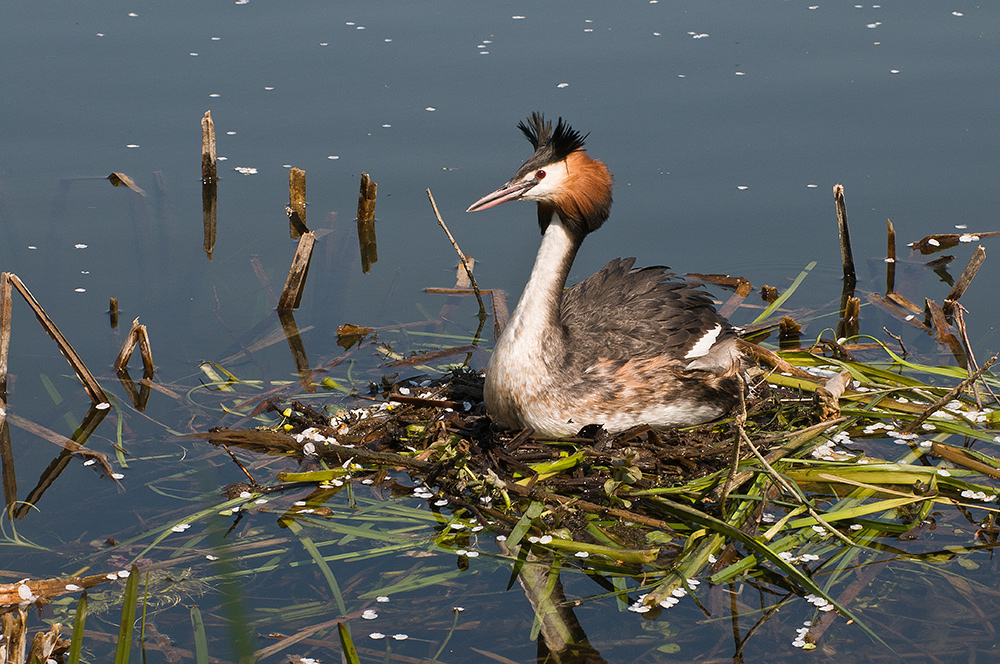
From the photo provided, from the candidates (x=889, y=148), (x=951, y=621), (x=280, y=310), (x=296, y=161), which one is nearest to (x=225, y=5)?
(x=296, y=161)

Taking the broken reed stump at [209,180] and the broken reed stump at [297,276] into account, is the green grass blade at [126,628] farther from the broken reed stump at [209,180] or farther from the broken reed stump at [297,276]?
the broken reed stump at [209,180]

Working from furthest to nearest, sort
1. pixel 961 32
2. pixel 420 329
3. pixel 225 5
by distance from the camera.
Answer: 1. pixel 225 5
2. pixel 961 32
3. pixel 420 329

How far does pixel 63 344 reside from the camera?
651 centimetres

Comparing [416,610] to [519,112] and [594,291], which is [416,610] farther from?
[519,112]

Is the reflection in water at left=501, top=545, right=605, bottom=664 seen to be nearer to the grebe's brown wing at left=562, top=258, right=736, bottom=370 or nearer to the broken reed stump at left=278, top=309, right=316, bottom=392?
the grebe's brown wing at left=562, top=258, right=736, bottom=370

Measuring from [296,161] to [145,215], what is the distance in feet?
5.07

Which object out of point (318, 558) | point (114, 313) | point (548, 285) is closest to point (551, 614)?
point (318, 558)

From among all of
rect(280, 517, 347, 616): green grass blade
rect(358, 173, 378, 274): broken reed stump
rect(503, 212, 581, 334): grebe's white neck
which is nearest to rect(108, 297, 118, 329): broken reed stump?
rect(358, 173, 378, 274): broken reed stump

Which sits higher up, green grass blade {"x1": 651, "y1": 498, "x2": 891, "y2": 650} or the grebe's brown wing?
the grebe's brown wing

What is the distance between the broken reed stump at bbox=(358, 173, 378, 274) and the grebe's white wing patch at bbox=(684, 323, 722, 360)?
10.8ft

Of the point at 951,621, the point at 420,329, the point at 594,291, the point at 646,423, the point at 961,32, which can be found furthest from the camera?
the point at 961,32

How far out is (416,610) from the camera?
5000mm

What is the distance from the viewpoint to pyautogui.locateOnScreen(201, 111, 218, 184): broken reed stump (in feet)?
30.3

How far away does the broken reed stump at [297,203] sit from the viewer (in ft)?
29.1
